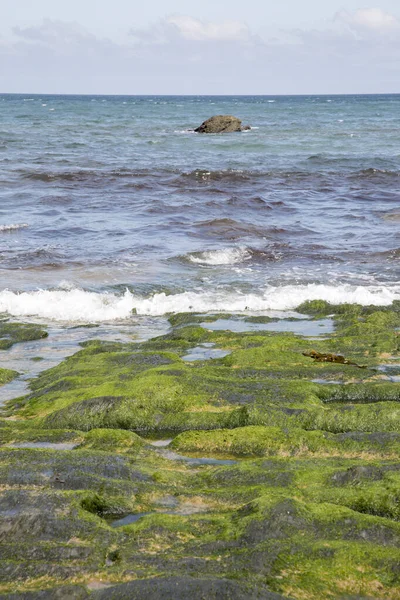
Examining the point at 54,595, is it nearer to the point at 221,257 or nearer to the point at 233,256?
the point at 221,257

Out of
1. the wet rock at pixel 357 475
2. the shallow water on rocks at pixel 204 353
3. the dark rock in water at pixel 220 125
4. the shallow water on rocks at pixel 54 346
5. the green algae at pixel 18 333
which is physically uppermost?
the dark rock in water at pixel 220 125

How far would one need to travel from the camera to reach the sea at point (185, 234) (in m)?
15.0

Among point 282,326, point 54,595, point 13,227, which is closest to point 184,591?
point 54,595

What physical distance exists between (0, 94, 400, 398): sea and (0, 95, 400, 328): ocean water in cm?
5

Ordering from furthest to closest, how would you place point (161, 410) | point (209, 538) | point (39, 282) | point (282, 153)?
point (282, 153)
point (39, 282)
point (161, 410)
point (209, 538)

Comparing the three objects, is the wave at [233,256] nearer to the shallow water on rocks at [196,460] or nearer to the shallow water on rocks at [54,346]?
the shallow water on rocks at [54,346]

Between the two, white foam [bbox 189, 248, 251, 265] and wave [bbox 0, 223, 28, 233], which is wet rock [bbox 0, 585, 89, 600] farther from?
wave [bbox 0, 223, 28, 233]

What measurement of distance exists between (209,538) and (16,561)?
1.34 metres

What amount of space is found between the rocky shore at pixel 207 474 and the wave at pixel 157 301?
3.30m

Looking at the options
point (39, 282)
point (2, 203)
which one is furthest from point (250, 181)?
point (39, 282)

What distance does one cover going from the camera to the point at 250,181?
1309 inches

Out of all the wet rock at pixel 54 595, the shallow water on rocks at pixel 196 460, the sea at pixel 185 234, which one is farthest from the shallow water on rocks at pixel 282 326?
the wet rock at pixel 54 595

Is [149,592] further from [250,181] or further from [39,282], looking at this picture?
[250,181]

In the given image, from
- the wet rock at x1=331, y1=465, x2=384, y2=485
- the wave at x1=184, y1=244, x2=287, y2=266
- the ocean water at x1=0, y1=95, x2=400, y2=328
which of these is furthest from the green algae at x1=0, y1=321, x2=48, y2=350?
Answer: the wet rock at x1=331, y1=465, x2=384, y2=485
